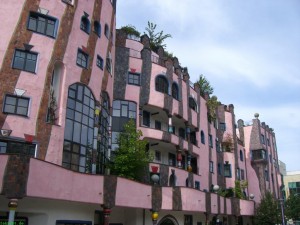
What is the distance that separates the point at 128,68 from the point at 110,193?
12268 millimetres

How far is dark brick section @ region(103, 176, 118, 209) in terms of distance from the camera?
18422 millimetres

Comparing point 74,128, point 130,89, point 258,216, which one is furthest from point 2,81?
point 258,216

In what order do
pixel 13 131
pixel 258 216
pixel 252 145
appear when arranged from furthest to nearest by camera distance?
pixel 252 145 → pixel 258 216 → pixel 13 131

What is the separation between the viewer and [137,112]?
27.4m

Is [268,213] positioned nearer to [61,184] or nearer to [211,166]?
[211,166]

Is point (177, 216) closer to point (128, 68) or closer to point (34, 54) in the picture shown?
point (128, 68)

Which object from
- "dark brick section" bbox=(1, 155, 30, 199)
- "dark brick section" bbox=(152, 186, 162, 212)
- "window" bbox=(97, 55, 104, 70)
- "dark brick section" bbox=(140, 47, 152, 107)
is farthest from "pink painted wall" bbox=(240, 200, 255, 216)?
"dark brick section" bbox=(1, 155, 30, 199)

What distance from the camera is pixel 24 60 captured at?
62.0 ft

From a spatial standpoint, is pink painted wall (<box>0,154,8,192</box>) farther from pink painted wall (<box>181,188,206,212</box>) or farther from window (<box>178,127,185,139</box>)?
window (<box>178,127,185,139</box>)

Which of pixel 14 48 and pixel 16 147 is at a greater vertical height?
pixel 14 48

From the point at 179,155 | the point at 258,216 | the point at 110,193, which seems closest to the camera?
the point at 110,193

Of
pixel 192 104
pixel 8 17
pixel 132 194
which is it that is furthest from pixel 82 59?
pixel 192 104

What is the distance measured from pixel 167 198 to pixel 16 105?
11217mm

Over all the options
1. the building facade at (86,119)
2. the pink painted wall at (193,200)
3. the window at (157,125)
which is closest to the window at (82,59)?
the building facade at (86,119)
